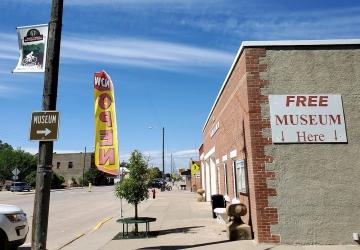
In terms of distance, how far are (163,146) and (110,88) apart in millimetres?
44483

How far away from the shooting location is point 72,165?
314 ft

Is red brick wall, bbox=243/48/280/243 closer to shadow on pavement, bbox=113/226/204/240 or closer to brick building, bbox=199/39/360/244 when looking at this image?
brick building, bbox=199/39/360/244

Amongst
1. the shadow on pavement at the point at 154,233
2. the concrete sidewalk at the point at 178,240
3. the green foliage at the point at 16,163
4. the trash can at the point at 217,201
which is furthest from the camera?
the green foliage at the point at 16,163

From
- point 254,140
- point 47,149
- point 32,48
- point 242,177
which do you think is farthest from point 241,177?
point 32,48

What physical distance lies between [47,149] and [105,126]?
3.34 m

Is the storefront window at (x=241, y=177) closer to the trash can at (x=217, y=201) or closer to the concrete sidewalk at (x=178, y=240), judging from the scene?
the concrete sidewalk at (x=178, y=240)

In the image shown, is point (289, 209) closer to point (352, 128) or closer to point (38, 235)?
point (352, 128)

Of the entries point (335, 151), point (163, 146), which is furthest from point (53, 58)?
point (163, 146)

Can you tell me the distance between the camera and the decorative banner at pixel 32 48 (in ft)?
27.5

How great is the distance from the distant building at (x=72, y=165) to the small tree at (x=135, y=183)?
83.2m

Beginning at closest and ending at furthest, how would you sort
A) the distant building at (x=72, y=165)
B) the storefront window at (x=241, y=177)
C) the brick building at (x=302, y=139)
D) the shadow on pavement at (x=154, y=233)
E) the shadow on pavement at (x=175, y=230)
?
the brick building at (x=302, y=139) → the storefront window at (x=241, y=177) → the shadow on pavement at (x=154, y=233) → the shadow on pavement at (x=175, y=230) → the distant building at (x=72, y=165)

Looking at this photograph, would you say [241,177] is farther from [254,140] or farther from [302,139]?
[302,139]

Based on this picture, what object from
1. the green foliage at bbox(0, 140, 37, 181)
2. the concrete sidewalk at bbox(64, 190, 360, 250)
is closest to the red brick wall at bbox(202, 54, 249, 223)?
the concrete sidewalk at bbox(64, 190, 360, 250)

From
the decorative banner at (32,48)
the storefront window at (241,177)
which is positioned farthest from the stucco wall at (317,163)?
the decorative banner at (32,48)
